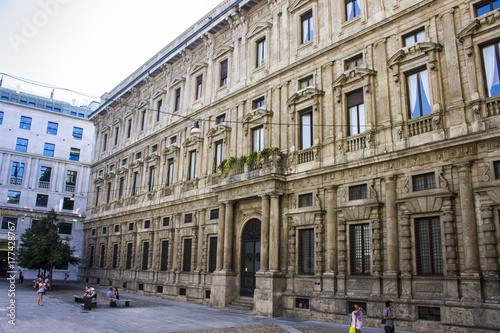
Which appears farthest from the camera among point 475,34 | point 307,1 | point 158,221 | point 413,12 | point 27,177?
point 27,177

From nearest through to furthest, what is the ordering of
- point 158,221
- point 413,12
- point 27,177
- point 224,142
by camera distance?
point 413,12
point 224,142
point 158,221
point 27,177

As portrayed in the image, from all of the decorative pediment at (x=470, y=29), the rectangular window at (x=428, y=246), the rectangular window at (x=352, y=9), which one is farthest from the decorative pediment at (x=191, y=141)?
the decorative pediment at (x=470, y=29)

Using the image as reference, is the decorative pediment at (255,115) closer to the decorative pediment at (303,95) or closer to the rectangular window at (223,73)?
the decorative pediment at (303,95)

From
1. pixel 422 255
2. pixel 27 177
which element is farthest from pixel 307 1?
pixel 27 177

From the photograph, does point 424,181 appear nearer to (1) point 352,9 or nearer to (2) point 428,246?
(2) point 428,246

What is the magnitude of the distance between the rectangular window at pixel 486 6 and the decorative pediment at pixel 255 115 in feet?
36.4

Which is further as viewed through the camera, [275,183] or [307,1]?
[307,1]

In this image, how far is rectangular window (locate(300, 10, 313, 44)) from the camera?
73.8 feet

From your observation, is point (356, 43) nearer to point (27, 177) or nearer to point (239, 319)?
point (239, 319)

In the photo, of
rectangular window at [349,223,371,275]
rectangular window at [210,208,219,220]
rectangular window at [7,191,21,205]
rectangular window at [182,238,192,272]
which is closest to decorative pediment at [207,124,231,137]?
rectangular window at [210,208,219,220]

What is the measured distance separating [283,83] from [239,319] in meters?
12.7

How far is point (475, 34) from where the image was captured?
1532cm

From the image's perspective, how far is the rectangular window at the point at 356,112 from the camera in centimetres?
1884

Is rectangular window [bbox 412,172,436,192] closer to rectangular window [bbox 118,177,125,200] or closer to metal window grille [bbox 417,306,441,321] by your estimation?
metal window grille [bbox 417,306,441,321]
